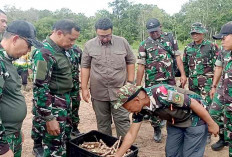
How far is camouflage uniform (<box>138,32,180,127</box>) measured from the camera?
4.38m

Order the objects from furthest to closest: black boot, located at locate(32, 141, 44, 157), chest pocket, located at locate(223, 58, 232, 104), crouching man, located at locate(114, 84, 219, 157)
→ black boot, located at locate(32, 141, 44, 157) → chest pocket, located at locate(223, 58, 232, 104) → crouching man, located at locate(114, 84, 219, 157)

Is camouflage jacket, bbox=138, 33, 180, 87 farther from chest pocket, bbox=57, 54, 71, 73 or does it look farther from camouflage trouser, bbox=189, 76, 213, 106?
chest pocket, bbox=57, 54, 71, 73

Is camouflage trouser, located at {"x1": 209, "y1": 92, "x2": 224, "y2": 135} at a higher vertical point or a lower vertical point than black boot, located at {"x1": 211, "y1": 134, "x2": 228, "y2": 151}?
higher

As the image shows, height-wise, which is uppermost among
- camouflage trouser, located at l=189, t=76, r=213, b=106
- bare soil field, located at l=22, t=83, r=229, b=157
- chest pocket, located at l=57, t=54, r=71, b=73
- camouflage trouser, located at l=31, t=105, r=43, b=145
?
chest pocket, located at l=57, t=54, r=71, b=73

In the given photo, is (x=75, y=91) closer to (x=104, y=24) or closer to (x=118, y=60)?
(x=118, y=60)

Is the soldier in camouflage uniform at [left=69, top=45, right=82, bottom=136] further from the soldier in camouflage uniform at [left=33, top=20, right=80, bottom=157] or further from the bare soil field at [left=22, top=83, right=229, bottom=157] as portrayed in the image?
the soldier in camouflage uniform at [left=33, top=20, right=80, bottom=157]

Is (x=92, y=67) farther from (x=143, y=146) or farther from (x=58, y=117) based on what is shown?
(x=143, y=146)

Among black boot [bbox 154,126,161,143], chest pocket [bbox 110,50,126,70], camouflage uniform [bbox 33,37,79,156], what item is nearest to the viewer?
camouflage uniform [bbox 33,37,79,156]

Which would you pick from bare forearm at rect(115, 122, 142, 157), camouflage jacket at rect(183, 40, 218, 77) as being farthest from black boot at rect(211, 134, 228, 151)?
bare forearm at rect(115, 122, 142, 157)

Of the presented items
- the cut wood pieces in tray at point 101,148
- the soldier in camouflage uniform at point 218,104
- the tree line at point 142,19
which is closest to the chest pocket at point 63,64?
the cut wood pieces in tray at point 101,148

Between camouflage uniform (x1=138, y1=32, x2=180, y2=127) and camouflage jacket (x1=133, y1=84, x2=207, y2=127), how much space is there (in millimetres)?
1539

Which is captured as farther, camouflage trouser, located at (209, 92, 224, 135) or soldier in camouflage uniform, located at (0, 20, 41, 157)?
camouflage trouser, located at (209, 92, 224, 135)

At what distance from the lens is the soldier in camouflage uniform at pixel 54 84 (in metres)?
2.76

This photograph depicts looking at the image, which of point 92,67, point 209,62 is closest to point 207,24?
point 209,62
